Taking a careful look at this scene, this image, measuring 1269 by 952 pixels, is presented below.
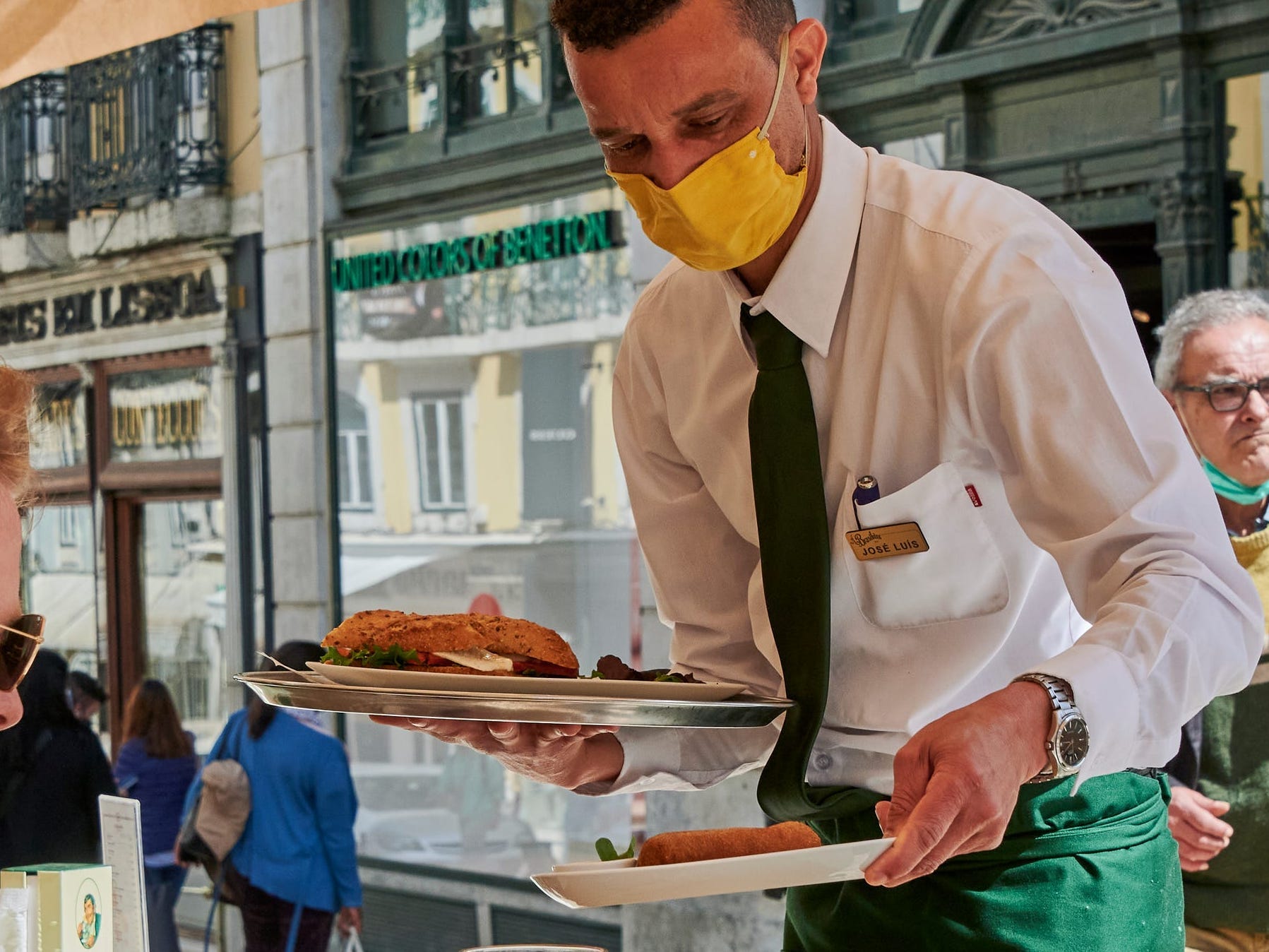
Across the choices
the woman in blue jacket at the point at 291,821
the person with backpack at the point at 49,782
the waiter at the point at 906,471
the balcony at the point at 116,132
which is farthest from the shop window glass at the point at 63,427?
the waiter at the point at 906,471

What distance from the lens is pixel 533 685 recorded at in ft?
5.86

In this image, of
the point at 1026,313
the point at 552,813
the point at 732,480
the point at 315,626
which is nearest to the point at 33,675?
the point at 552,813

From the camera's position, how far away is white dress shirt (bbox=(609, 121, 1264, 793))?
1.53m

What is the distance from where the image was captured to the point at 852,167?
194 centimetres

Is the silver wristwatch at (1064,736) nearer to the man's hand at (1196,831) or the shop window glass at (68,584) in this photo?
the man's hand at (1196,831)

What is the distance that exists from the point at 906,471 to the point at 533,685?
1.59ft

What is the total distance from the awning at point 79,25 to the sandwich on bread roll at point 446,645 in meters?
1.35

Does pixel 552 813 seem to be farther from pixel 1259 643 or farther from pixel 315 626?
pixel 1259 643

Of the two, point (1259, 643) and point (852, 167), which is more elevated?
point (852, 167)

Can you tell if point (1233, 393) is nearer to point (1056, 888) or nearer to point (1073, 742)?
point (1056, 888)

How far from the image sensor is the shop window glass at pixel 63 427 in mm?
12469

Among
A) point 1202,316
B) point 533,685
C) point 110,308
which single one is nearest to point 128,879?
point 533,685

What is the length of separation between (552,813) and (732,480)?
268 inches

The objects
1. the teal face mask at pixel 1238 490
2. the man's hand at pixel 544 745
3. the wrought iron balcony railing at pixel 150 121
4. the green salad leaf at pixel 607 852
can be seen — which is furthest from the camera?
Result: the wrought iron balcony railing at pixel 150 121
